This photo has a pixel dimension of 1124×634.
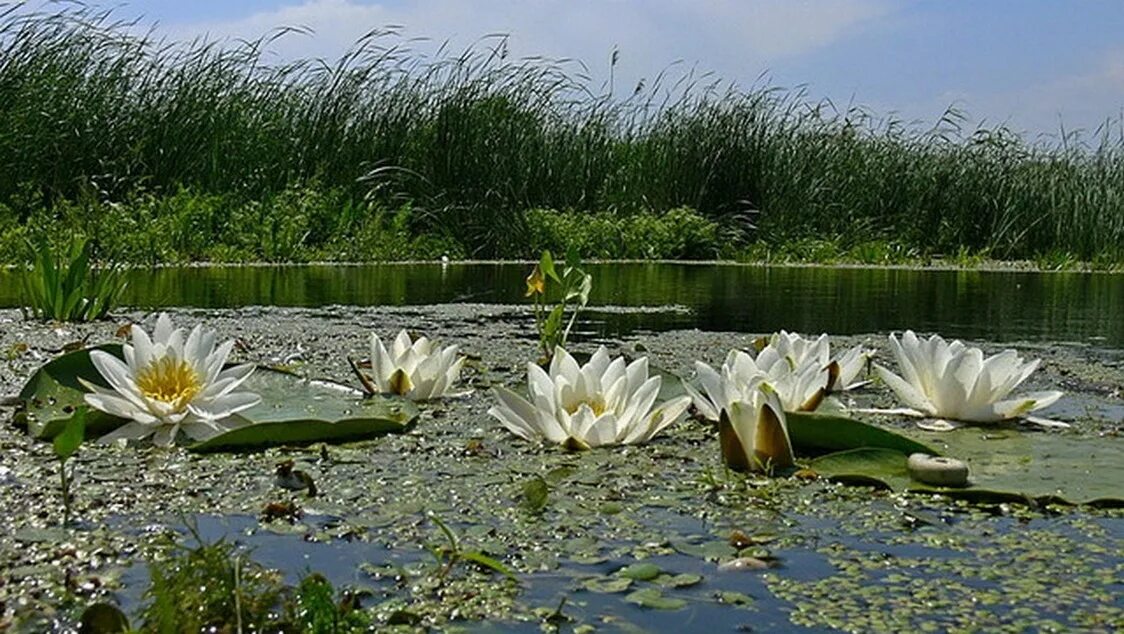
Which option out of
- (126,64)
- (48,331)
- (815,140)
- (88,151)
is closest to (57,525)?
(48,331)

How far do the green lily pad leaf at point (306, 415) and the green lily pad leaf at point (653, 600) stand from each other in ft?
3.19

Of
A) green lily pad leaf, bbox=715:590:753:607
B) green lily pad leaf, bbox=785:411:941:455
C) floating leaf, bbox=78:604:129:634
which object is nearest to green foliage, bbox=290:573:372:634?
floating leaf, bbox=78:604:129:634

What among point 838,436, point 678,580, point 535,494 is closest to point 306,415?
point 535,494

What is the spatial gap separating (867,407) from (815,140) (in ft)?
37.0

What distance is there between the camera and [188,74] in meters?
10.4

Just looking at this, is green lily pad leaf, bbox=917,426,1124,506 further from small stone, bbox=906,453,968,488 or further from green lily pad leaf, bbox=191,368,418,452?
green lily pad leaf, bbox=191,368,418,452

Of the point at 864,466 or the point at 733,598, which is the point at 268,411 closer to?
the point at 864,466

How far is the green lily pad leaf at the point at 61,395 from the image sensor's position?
234cm

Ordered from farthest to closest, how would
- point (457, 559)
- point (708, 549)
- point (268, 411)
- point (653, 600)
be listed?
point (268, 411) < point (708, 549) < point (457, 559) < point (653, 600)

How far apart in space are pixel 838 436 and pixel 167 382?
122 centimetres

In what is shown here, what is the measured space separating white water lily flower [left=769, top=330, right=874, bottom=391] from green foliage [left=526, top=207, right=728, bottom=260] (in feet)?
26.0

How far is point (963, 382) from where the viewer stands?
2555 millimetres

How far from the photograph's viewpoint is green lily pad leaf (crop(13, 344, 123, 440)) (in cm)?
234

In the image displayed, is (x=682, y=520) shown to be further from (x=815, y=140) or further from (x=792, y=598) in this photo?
(x=815, y=140)
